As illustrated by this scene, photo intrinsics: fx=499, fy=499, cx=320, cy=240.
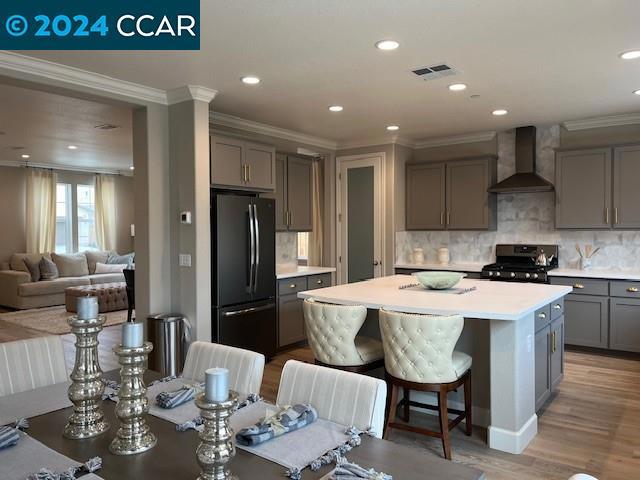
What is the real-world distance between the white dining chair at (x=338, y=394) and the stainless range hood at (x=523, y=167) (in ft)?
15.3

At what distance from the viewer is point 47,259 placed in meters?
8.76

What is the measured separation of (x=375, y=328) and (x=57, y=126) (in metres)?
4.74

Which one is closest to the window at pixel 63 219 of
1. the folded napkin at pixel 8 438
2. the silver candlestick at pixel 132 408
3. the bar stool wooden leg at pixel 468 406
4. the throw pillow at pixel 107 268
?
the throw pillow at pixel 107 268

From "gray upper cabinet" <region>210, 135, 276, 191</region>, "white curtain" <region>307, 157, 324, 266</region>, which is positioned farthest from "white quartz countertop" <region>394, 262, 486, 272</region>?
"gray upper cabinet" <region>210, 135, 276, 191</region>

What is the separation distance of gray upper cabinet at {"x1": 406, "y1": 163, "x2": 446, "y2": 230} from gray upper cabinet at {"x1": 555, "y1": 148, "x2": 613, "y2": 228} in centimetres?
136

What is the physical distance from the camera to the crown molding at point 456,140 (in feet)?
20.6

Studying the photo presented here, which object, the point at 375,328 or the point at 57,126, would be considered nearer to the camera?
the point at 375,328

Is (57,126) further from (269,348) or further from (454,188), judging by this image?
Result: (454,188)

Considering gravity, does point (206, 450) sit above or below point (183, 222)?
below

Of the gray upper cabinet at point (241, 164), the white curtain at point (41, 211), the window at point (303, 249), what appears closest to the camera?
the gray upper cabinet at point (241, 164)

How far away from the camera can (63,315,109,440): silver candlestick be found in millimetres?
1502

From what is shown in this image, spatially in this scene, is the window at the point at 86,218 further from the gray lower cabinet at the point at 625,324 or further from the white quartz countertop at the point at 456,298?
the gray lower cabinet at the point at 625,324

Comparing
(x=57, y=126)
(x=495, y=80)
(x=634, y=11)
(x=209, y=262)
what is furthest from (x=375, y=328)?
(x=57, y=126)

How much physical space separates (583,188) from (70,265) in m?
8.33
